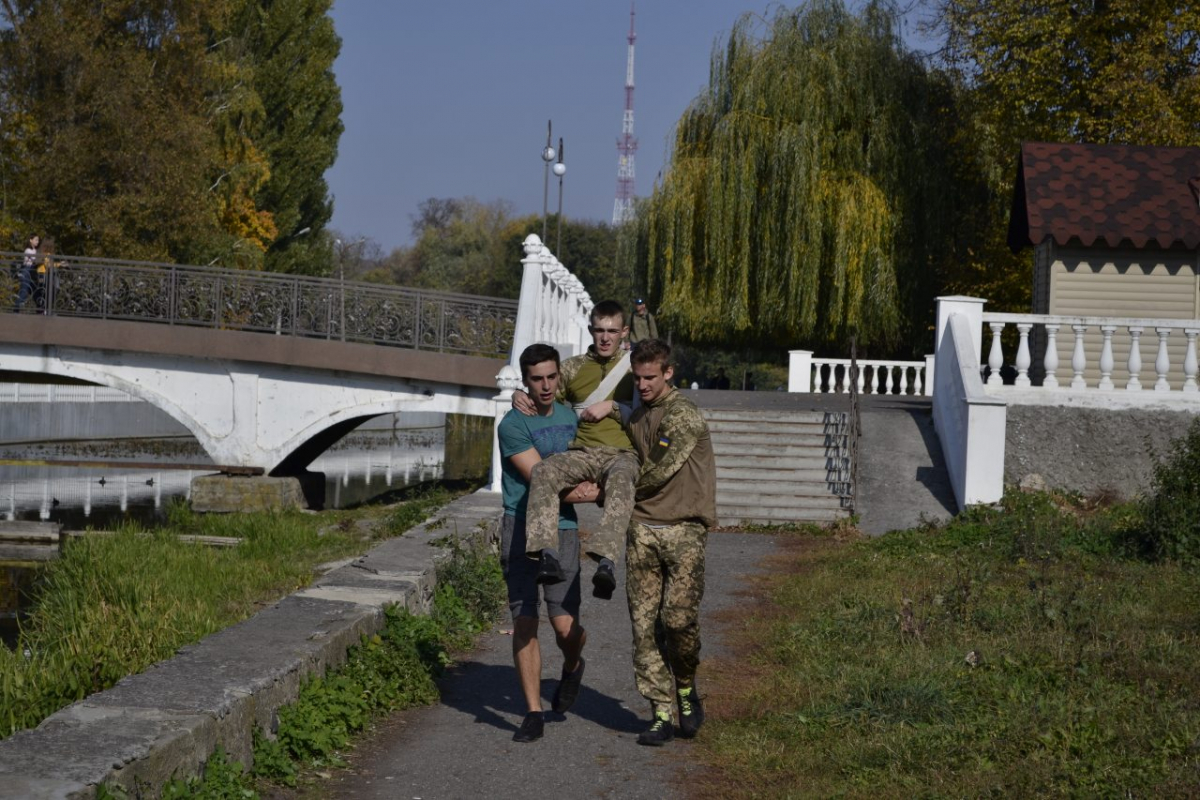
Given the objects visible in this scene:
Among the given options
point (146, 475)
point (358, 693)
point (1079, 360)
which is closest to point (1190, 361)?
point (1079, 360)

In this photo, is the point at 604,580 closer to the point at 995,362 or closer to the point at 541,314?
the point at 995,362

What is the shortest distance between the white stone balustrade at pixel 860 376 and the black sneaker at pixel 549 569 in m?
A: 19.5

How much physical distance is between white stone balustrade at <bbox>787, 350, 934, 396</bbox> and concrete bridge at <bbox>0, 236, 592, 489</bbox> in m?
6.52

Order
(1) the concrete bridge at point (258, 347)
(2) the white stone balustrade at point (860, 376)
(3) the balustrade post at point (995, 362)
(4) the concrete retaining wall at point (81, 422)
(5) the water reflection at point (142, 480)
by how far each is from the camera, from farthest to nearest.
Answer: (4) the concrete retaining wall at point (81, 422) → (5) the water reflection at point (142, 480) → (2) the white stone balustrade at point (860, 376) → (1) the concrete bridge at point (258, 347) → (3) the balustrade post at point (995, 362)

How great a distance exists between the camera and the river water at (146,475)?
24.4 meters

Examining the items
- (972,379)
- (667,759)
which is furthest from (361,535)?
(667,759)

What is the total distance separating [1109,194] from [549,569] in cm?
1714

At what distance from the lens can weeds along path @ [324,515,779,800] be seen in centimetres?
593

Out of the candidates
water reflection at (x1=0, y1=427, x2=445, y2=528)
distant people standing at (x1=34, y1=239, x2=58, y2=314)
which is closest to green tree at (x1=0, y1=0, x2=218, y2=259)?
water reflection at (x1=0, y1=427, x2=445, y2=528)

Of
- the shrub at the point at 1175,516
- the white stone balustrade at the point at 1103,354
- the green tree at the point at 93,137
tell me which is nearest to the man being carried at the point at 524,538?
the shrub at the point at 1175,516

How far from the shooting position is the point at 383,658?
24.3 ft

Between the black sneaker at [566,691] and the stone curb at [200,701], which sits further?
the black sneaker at [566,691]

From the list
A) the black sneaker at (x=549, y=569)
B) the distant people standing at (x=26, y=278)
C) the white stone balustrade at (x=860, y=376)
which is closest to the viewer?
the black sneaker at (x=549, y=569)

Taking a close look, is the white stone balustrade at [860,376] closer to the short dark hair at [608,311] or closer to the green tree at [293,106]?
the short dark hair at [608,311]
